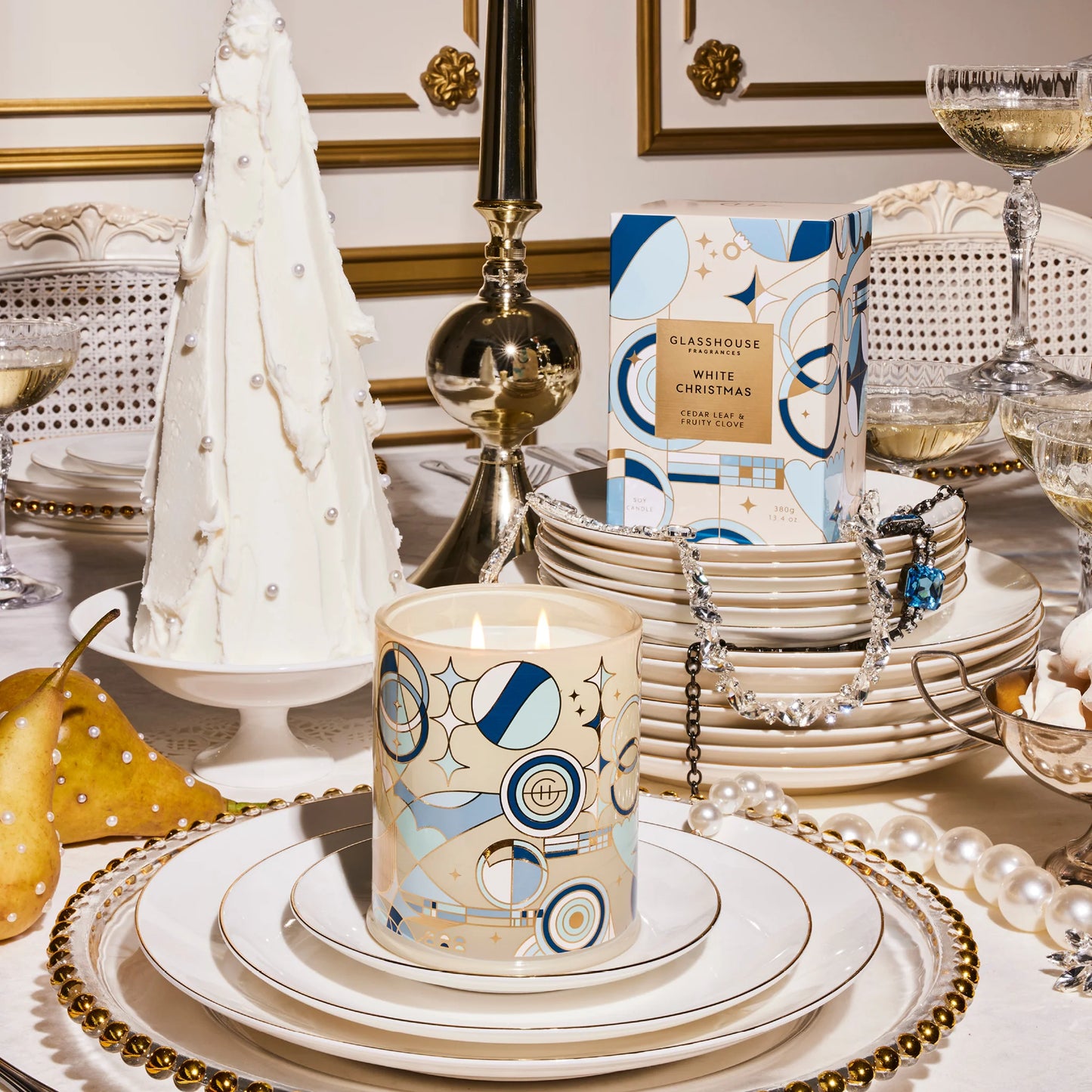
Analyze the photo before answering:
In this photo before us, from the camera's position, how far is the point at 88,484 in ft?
4.33

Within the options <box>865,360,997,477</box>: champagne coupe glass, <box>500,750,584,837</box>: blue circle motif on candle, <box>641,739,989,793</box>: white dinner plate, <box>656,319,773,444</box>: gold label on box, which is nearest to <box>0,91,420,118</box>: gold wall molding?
<box>865,360,997,477</box>: champagne coupe glass

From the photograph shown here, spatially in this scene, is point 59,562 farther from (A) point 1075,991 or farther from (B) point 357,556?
(A) point 1075,991

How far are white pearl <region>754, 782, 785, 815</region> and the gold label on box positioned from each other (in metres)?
0.18

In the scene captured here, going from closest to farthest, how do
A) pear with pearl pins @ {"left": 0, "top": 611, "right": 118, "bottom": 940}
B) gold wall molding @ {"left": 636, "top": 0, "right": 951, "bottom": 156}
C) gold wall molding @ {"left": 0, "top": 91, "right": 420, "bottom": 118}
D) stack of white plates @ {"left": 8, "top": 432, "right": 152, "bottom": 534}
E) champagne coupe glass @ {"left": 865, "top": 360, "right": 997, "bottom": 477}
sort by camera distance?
1. pear with pearl pins @ {"left": 0, "top": 611, "right": 118, "bottom": 940}
2. champagne coupe glass @ {"left": 865, "top": 360, "right": 997, "bottom": 477}
3. stack of white plates @ {"left": 8, "top": 432, "right": 152, "bottom": 534}
4. gold wall molding @ {"left": 0, "top": 91, "right": 420, "bottom": 118}
5. gold wall molding @ {"left": 636, "top": 0, "right": 951, "bottom": 156}

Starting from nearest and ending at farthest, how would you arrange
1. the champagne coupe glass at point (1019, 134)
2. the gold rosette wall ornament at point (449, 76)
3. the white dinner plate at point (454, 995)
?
the white dinner plate at point (454, 995) < the champagne coupe glass at point (1019, 134) < the gold rosette wall ornament at point (449, 76)

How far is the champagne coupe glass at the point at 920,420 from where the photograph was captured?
3.43 ft

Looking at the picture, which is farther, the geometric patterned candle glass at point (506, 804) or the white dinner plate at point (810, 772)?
the white dinner plate at point (810, 772)

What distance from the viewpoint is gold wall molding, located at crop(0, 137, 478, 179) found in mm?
2918

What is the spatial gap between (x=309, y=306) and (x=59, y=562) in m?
0.58

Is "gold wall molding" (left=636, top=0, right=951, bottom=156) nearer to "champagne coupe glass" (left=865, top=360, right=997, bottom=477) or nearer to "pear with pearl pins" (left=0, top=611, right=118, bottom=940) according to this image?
"champagne coupe glass" (left=865, top=360, right=997, bottom=477)

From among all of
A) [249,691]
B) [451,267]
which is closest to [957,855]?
[249,691]

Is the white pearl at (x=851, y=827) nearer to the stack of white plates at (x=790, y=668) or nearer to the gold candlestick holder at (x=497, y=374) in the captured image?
the stack of white plates at (x=790, y=668)

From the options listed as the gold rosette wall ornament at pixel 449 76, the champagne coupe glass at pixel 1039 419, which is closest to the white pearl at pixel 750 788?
the champagne coupe glass at pixel 1039 419

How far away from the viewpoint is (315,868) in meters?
0.50
